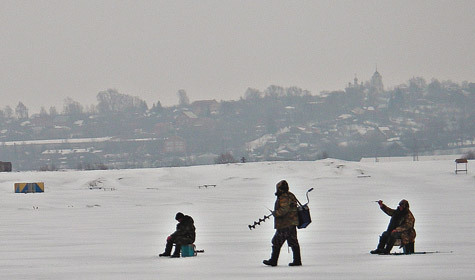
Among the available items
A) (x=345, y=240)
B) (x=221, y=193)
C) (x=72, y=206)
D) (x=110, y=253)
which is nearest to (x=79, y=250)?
(x=110, y=253)

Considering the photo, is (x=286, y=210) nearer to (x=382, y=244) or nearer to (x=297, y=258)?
(x=297, y=258)

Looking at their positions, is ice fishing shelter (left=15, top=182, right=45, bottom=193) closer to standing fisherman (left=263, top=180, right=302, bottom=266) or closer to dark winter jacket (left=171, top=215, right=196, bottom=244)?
dark winter jacket (left=171, top=215, right=196, bottom=244)

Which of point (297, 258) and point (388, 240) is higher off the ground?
point (388, 240)

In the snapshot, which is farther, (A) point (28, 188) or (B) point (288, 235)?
(A) point (28, 188)

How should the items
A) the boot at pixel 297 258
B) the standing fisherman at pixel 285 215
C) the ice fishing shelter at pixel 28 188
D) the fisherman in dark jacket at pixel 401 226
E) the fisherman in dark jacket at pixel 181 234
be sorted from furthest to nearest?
the ice fishing shelter at pixel 28 188 → the fisherman in dark jacket at pixel 181 234 → the fisherman in dark jacket at pixel 401 226 → the boot at pixel 297 258 → the standing fisherman at pixel 285 215

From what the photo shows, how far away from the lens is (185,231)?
79.1 feet

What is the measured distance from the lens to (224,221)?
129 ft

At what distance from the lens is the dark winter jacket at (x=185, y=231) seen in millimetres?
24094

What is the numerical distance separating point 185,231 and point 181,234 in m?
0.15

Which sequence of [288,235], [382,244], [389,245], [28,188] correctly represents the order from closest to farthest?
[288,235] → [389,245] → [382,244] → [28,188]

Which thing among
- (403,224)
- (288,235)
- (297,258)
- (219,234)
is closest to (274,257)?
(297,258)

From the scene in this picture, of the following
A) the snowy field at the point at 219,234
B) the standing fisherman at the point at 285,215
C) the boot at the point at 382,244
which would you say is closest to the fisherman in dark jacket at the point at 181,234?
the snowy field at the point at 219,234

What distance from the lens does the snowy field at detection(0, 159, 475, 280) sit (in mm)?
21078

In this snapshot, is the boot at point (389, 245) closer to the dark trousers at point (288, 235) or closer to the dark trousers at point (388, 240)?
the dark trousers at point (388, 240)
